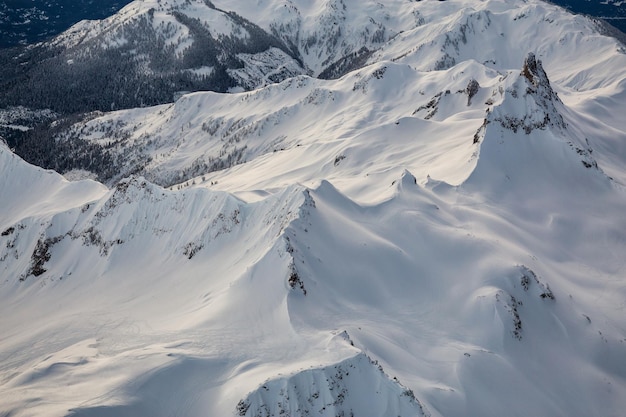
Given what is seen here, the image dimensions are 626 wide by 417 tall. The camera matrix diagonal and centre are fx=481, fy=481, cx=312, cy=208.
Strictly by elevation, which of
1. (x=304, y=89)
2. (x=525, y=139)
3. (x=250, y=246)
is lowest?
(x=304, y=89)

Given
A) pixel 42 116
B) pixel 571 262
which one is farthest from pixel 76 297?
pixel 42 116

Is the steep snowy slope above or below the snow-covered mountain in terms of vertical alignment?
below

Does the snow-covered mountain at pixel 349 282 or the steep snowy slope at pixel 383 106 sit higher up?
the snow-covered mountain at pixel 349 282

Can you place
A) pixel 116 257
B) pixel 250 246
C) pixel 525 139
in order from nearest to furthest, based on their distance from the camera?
pixel 250 246 → pixel 116 257 → pixel 525 139

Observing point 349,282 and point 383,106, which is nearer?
point 349,282

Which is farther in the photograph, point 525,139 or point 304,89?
point 304,89

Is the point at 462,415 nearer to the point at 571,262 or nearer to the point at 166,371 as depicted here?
the point at 166,371

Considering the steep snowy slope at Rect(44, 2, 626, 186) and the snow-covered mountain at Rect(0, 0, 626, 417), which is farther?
the steep snowy slope at Rect(44, 2, 626, 186)

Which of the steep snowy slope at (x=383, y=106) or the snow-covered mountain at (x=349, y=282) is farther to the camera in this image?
the steep snowy slope at (x=383, y=106)
